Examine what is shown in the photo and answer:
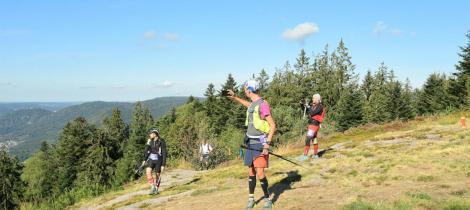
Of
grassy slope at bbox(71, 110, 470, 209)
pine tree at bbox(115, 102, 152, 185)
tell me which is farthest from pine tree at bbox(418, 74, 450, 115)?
grassy slope at bbox(71, 110, 470, 209)

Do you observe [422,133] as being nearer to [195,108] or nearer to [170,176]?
[170,176]

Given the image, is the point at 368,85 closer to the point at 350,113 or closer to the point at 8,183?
the point at 350,113

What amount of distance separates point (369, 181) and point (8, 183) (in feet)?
243

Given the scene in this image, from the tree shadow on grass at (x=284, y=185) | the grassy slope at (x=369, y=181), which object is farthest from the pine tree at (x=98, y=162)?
the tree shadow on grass at (x=284, y=185)

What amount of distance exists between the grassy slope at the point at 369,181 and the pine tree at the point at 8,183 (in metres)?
61.1

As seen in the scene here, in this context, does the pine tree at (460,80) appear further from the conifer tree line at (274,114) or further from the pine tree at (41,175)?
the pine tree at (41,175)

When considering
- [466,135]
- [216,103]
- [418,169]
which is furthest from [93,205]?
[216,103]

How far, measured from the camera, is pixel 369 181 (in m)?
10.8

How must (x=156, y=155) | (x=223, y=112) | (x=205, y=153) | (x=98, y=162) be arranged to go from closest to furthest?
(x=156, y=155), (x=205, y=153), (x=98, y=162), (x=223, y=112)

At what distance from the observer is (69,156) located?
81375mm

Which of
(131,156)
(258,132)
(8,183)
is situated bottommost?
(8,183)

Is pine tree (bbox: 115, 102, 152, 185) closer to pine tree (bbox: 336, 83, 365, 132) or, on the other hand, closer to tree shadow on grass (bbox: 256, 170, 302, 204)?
pine tree (bbox: 336, 83, 365, 132)

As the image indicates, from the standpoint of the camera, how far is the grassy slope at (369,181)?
324 inches

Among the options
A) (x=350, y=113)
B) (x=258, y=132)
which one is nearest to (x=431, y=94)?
(x=350, y=113)
